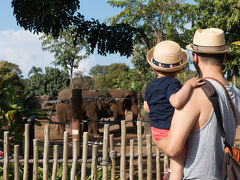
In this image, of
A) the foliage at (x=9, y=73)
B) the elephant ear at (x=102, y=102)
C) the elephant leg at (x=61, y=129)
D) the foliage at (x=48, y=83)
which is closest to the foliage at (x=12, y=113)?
the elephant leg at (x=61, y=129)

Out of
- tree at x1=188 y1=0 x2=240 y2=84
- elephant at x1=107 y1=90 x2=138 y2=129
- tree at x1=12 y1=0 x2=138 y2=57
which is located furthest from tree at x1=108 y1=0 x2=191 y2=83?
tree at x1=12 y1=0 x2=138 y2=57

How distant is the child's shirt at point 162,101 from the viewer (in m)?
1.81

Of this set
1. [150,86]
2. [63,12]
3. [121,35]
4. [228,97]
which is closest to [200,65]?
[228,97]

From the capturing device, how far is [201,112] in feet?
5.09

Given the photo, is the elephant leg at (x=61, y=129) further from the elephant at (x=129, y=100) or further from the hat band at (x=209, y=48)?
the hat band at (x=209, y=48)

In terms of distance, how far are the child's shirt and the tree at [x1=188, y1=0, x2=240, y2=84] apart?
17519 millimetres

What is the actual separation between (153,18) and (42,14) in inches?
799

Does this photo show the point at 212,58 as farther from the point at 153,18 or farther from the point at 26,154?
the point at 153,18

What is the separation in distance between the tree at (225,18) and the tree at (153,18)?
162 cm

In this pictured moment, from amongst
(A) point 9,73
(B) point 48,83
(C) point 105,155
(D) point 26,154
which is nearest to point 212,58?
(C) point 105,155

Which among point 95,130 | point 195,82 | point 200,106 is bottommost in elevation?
point 95,130

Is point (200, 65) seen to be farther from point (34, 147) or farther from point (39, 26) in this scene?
point (39, 26)

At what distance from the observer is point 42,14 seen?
5.04m

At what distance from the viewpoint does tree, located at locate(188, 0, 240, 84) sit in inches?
737
